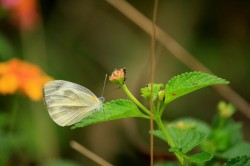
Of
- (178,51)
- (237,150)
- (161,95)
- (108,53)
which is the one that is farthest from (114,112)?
(108,53)

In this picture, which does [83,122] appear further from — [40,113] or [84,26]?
[84,26]

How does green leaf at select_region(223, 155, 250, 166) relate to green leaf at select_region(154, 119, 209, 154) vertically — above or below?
below

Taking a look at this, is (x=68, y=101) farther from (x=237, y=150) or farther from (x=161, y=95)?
(x=237, y=150)

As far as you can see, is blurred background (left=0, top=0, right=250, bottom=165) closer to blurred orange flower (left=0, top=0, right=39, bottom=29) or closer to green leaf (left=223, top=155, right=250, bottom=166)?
blurred orange flower (left=0, top=0, right=39, bottom=29)

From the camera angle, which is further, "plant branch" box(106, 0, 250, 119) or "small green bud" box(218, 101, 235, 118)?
"plant branch" box(106, 0, 250, 119)

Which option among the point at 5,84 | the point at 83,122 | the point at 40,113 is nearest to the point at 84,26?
the point at 40,113

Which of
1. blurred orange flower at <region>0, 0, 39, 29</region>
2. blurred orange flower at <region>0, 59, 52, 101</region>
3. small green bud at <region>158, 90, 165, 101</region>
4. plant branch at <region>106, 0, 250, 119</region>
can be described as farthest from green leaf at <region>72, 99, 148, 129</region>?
blurred orange flower at <region>0, 0, 39, 29</region>
